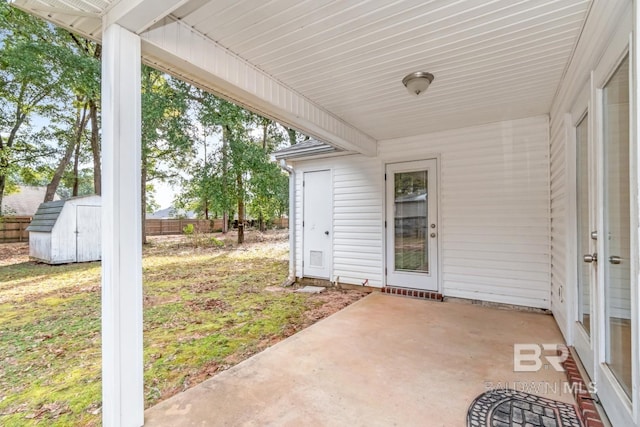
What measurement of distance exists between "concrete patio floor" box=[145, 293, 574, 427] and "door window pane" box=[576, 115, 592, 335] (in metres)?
0.57

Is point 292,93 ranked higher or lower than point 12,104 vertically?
lower

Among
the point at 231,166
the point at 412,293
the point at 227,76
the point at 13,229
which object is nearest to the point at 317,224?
the point at 412,293

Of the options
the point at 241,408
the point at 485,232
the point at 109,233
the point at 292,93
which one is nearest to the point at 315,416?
the point at 241,408

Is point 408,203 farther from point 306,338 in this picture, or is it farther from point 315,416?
point 315,416

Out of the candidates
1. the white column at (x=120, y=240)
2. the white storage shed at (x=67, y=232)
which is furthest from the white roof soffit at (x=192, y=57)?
the white storage shed at (x=67, y=232)

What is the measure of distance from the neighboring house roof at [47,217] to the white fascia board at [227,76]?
744cm

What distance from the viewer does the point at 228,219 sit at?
17156 millimetres

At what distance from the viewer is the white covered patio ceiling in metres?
1.84

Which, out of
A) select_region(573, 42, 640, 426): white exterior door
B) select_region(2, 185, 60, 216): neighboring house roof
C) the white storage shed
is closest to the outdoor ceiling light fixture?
select_region(573, 42, 640, 426): white exterior door

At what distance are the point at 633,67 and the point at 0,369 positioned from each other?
15.9 ft

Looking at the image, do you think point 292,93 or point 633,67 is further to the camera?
point 292,93

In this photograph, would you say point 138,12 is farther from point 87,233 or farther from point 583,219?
point 87,233

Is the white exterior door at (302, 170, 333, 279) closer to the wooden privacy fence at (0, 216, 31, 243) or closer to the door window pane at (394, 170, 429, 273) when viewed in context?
the door window pane at (394, 170, 429, 273)

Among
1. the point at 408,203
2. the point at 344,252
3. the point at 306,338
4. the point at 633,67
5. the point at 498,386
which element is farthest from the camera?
the point at 344,252
